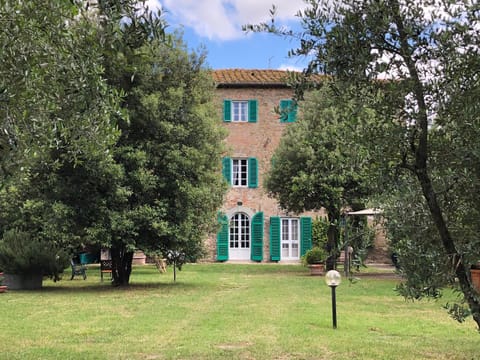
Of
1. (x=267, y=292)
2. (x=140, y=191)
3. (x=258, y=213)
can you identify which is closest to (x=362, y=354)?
(x=267, y=292)

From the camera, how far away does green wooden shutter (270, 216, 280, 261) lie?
27703 mm

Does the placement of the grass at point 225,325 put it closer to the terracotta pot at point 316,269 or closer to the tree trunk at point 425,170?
the tree trunk at point 425,170

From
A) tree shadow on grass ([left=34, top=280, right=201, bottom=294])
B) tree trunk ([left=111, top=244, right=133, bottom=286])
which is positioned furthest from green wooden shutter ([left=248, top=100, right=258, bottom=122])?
tree trunk ([left=111, top=244, right=133, bottom=286])

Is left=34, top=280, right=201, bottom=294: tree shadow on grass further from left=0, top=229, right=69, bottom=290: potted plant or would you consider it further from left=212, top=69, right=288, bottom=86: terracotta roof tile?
left=212, top=69, right=288, bottom=86: terracotta roof tile

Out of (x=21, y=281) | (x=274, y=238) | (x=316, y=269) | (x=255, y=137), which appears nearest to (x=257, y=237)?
(x=274, y=238)

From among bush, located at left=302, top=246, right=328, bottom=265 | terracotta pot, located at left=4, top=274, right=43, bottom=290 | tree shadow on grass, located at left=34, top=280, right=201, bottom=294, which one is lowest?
tree shadow on grass, located at left=34, top=280, right=201, bottom=294

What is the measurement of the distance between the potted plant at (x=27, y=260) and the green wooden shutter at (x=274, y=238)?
41.2ft

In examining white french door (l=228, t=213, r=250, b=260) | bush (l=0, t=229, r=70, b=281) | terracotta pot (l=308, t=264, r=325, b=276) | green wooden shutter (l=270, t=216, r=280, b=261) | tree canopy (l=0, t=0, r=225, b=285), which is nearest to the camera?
tree canopy (l=0, t=0, r=225, b=285)

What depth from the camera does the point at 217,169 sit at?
55.2 ft

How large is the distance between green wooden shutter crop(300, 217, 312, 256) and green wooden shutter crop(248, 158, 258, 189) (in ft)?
8.86

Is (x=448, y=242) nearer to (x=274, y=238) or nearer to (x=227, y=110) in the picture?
(x=274, y=238)

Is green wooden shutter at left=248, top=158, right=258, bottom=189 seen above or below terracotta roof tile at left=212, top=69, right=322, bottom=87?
below

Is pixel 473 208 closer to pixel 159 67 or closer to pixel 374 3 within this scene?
pixel 374 3

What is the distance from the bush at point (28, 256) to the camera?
1605 cm
